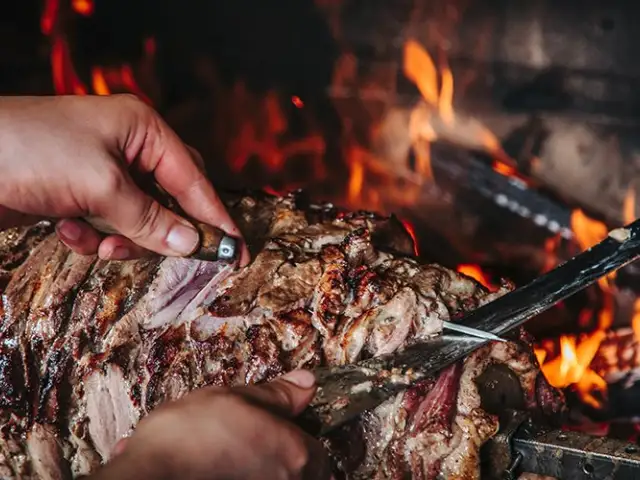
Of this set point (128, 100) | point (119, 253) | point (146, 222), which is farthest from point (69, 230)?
point (128, 100)

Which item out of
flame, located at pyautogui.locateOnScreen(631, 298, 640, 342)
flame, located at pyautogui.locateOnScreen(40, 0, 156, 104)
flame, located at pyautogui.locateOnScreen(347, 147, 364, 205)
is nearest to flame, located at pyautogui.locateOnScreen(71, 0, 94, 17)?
flame, located at pyautogui.locateOnScreen(40, 0, 156, 104)

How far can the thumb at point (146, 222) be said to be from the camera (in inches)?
82.7

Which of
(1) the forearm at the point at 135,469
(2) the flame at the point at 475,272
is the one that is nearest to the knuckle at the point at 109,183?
(1) the forearm at the point at 135,469

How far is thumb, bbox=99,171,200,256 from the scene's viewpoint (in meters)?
2.10

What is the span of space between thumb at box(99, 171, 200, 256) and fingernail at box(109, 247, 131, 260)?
94mm

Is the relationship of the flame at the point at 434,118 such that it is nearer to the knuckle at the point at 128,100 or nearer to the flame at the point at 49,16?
the flame at the point at 49,16

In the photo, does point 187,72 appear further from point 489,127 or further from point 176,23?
point 489,127

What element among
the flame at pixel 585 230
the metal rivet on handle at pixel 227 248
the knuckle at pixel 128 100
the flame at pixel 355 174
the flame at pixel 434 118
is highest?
the knuckle at pixel 128 100

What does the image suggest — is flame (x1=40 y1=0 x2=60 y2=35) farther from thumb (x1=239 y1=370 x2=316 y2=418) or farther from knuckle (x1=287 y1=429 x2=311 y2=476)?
knuckle (x1=287 y1=429 x2=311 y2=476)

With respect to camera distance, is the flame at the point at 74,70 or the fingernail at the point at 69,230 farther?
the flame at the point at 74,70

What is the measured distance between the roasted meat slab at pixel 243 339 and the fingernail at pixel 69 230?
0.18 metres

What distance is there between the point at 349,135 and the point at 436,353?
2.67 metres

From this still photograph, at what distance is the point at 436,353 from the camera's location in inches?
80.5

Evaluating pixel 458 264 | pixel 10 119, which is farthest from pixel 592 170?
pixel 10 119
